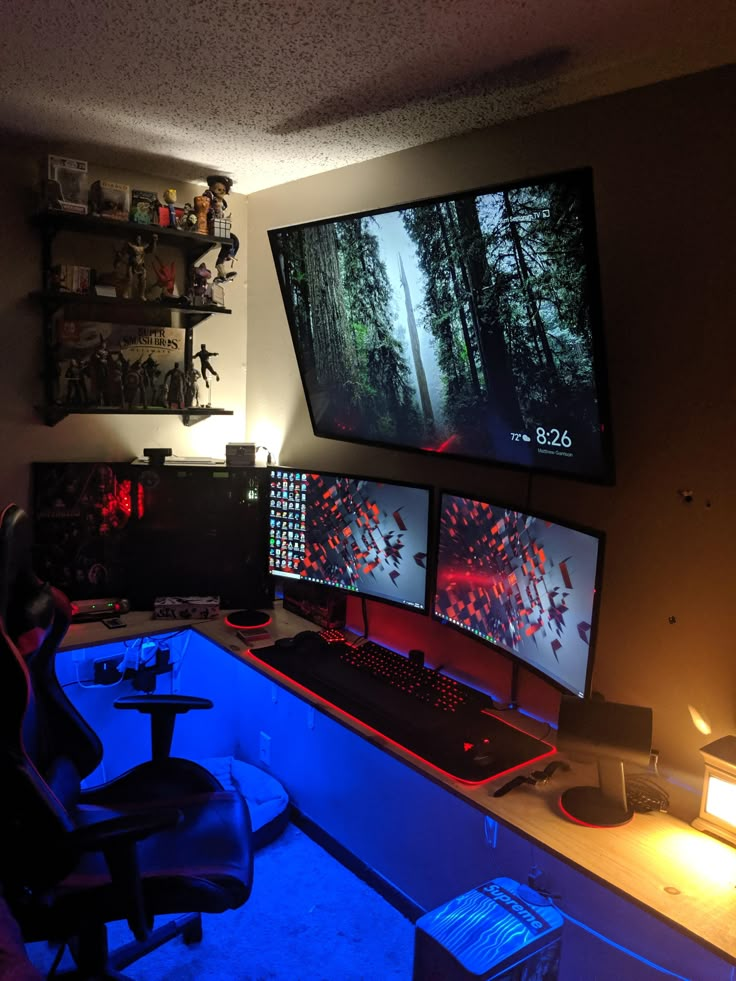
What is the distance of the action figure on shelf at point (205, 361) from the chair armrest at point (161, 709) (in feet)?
4.25

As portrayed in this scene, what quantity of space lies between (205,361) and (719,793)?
226 centimetres

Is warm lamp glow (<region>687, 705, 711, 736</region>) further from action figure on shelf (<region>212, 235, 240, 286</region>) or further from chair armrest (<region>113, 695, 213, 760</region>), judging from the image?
action figure on shelf (<region>212, 235, 240, 286</region>)

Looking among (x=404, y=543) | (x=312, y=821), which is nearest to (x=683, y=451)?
(x=404, y=543)

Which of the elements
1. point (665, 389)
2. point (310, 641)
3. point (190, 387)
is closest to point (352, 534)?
point (310, 641)

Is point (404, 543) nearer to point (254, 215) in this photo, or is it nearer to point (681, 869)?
point (681, 869)

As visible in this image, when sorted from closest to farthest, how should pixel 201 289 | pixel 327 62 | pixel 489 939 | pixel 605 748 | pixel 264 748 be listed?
pixel 605 748, pixel 327 62, pixel 489 939, pixel 201 289, pixel 264 748

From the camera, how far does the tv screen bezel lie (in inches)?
66.2

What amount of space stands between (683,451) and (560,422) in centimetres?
28

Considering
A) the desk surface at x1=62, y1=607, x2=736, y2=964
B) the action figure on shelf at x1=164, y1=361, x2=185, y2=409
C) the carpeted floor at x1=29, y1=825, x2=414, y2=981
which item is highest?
the action figure on shelf at x1=164, y1=361, x2=185, y2=409

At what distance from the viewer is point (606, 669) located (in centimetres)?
193

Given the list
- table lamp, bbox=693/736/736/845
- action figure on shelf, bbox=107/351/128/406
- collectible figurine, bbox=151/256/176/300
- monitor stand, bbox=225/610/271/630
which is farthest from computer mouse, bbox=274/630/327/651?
collectible figurine, bbox=151/256/176/300

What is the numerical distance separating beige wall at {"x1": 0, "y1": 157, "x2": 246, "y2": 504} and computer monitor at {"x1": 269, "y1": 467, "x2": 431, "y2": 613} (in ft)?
2.10

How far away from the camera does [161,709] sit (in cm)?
216

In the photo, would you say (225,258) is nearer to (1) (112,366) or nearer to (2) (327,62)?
(1) (112,366)
